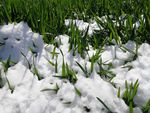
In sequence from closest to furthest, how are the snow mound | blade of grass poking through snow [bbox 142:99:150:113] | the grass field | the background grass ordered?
blade of grass poking through snow [bbox 142:99:150:113], the grass field, the snow mound, the background grass

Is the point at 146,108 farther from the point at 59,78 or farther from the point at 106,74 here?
the point at 59,78

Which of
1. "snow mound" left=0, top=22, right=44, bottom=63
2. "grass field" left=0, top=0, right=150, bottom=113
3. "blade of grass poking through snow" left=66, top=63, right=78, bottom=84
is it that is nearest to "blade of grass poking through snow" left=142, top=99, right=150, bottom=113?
"grass field" left=0, top=0, right=150, bottom=113

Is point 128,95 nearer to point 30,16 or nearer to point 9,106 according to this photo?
point 9,106

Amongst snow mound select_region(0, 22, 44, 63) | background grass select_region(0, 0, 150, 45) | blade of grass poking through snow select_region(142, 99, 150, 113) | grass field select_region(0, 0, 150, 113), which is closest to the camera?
blade of grass poking through snow select_region(142, 99, 150, 113)

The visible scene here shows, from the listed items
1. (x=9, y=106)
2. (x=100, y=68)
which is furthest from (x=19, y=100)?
(x=100, y=68)

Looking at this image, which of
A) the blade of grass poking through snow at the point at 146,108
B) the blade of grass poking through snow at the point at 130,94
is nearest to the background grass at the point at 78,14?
the blade of grass poking through snow at the point at 130,94

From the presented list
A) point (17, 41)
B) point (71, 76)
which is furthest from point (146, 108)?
point (17, 41)

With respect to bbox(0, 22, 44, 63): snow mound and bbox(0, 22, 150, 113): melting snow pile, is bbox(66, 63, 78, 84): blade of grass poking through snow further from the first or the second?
bbox(0, 22, 44, 63): snow mound
